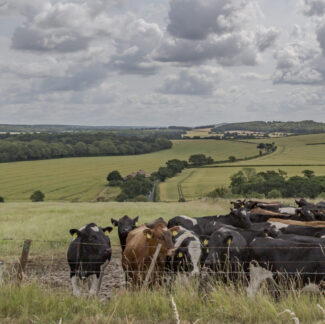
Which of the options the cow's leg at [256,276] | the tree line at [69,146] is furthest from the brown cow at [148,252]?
the tree line at [69,146]

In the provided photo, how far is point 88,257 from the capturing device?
36.5 ft

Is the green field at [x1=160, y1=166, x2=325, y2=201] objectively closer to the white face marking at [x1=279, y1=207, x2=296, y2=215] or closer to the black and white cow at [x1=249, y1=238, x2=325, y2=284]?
the white face marking at [x1=279, y1=207, x2=296, y2=215]

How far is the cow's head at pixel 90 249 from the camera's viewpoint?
434 inches

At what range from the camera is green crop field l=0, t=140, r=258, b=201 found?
10606 centimetres

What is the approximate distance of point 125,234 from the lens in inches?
561

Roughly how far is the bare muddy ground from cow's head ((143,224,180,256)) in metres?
1.86

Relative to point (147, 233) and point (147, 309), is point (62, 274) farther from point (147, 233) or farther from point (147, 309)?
point (147, 309)

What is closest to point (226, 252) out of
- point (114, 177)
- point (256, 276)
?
point (256, 276)

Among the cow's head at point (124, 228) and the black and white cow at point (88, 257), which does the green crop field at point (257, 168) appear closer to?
the cow's head at point (124, 228)

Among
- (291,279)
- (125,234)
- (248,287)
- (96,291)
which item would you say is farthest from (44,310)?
(125,234)

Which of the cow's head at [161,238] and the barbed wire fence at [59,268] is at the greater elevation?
the cow's head at [161,238]

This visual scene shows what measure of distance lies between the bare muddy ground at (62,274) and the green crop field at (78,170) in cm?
8050

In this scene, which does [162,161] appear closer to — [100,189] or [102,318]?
[100,189]

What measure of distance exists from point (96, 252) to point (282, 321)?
19.0 feet
